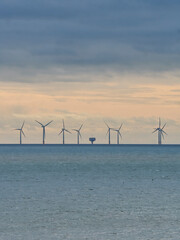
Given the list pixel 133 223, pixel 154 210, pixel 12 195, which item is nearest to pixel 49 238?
pixel 133 223

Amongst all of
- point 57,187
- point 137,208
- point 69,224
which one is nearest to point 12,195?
point 57,187

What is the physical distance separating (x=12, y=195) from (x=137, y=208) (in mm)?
22607

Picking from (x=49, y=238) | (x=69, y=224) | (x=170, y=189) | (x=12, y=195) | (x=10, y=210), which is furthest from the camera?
(x=170, y=189)

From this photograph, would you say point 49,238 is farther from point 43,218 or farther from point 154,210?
point 154,210

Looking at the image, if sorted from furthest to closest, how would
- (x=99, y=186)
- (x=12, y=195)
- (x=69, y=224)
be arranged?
(x=99, y=186)
(x=12, y=195)
(x=69, y=224)

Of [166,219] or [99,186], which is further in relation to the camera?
[99,186]

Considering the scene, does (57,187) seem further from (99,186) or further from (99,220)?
(99,220)

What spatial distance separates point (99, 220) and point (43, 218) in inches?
241

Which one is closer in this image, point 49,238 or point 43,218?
point 49,238

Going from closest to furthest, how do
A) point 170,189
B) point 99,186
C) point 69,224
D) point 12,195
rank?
point 69,224, point 12,195, point 170,189, point 99,186

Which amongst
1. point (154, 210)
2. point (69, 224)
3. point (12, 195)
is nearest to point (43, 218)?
point (69, 224)

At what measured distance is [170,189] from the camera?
96.7m

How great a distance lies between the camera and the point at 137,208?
2783 inches

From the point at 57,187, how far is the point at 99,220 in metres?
39.9
